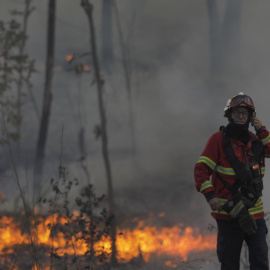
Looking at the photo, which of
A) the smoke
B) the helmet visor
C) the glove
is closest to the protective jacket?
the glove

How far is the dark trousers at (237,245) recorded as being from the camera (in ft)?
9.03

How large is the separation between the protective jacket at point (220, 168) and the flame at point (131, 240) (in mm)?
2126

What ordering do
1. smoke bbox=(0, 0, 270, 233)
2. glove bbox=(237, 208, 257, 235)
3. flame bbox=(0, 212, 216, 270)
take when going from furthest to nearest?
smoke bbox=(0, 0, 270, 233), flame bbox=(0, 212, 216, 270), glove bbox=(237, 208, 257, 235)

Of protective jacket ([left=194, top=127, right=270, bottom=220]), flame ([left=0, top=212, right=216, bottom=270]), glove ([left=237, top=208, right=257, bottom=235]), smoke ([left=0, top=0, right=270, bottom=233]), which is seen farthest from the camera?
smoke ([left=0, top=0, right=270, bottom=233])

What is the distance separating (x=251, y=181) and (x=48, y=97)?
3585 millimetres

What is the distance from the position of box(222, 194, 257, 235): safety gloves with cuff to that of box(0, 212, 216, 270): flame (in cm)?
221

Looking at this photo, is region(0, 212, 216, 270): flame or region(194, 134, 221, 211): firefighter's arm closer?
region(194, 134, 221, 211): firefighter's arm

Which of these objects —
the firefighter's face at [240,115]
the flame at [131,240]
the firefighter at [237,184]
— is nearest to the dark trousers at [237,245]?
the firefighter at [237,184]

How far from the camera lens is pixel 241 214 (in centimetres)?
270

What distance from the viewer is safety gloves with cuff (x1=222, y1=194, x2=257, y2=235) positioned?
2.69 m

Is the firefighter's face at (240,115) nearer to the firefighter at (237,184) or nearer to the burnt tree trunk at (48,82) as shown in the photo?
the firefighter at (237,184)

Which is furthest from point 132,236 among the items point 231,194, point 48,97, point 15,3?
point 15,3

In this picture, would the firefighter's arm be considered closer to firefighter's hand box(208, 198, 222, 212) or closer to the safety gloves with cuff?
firefighter's hand box(208, 198, 222, 212)

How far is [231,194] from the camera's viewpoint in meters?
2.79
